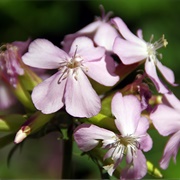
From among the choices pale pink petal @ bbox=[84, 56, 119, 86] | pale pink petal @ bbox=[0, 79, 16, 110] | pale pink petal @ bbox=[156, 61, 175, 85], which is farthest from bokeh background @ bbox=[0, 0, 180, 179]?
pale pink petal @ bbox=[84, 56, 119, 86]

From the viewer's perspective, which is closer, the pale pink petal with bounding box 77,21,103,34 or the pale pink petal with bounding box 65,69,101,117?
the pale pink petal with bounding box 65,69,101,117

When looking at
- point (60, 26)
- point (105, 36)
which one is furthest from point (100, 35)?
point (60, 26)

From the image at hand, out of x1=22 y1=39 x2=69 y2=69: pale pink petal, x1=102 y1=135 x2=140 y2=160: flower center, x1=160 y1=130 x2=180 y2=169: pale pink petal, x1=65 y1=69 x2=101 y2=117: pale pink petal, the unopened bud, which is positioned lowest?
x1=160 y1=130 x2=180 y2=169: pale pink petal

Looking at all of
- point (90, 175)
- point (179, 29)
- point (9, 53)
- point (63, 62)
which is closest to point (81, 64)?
point (63, 62)

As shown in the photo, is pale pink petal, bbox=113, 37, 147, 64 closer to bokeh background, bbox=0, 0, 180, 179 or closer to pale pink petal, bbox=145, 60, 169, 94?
pale pink petal, bbox=145, 60, 169, 94

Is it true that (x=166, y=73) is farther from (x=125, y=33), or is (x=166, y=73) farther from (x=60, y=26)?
(x=60, y=26)

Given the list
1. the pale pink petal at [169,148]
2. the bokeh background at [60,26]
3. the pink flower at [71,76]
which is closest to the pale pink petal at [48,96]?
the pink flower at [71,76]

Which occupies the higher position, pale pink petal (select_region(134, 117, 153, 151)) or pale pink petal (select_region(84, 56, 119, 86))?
pale pink petal (select_region(84, 56, 119, 86))
